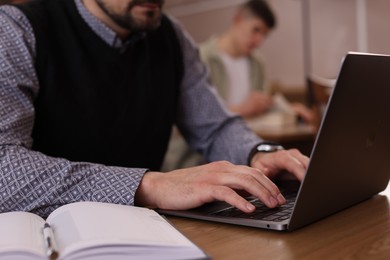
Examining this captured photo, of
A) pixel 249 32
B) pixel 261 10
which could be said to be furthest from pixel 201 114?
pixel 261 10

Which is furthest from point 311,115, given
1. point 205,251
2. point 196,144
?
point 205,251

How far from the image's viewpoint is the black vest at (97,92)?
1226mm

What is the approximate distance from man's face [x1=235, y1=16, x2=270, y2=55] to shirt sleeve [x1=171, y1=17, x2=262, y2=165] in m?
1.91

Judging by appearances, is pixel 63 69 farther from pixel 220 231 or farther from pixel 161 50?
pixel 220 231

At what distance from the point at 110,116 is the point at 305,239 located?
727 millimetres

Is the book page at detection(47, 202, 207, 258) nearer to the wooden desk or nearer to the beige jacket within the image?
the wooden desk

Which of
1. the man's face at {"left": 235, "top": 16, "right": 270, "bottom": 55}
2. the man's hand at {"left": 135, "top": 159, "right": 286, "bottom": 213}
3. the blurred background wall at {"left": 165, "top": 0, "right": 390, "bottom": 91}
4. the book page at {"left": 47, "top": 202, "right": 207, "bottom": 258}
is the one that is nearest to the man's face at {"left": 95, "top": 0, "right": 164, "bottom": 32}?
the man's hand at {"left": 135, "top": 159, "right": 286, "bottom": 213}

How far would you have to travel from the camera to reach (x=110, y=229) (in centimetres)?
64

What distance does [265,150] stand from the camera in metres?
1.22

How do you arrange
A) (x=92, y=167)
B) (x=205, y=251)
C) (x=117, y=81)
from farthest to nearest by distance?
(x=117, y=81) → (x=92, y=167) → (x=205, y=251)

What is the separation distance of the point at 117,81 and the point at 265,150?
39 centimetres

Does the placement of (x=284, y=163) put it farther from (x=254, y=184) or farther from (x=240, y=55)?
(x=240, y=55)

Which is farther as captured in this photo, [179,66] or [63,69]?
[179,66]

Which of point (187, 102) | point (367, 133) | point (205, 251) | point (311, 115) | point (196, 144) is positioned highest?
point (367, 133)
